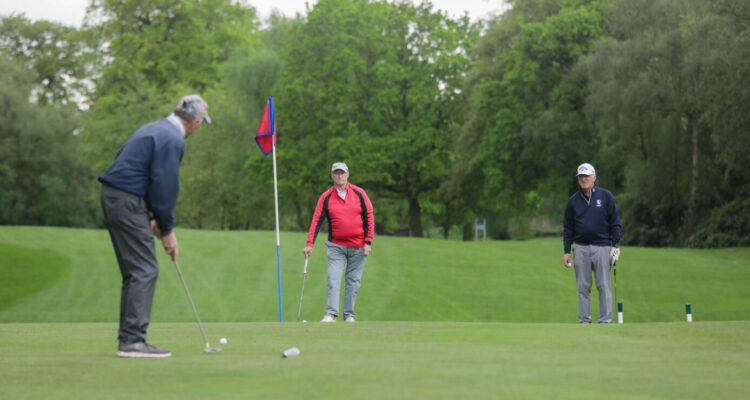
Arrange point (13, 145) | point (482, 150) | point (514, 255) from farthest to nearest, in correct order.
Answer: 1. point (13, 145)
2. point (482, 150)
3. point (514, 255)

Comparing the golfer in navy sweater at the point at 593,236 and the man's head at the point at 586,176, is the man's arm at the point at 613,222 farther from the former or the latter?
the man's head at the point at 586,176

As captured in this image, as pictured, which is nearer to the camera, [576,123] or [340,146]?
[576,123]

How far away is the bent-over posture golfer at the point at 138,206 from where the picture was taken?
23.4ft

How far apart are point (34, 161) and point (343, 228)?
153 ft

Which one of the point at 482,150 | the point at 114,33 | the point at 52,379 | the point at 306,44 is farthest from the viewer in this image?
the point at 114,33

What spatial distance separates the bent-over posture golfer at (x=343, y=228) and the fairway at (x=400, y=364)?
2.83 m

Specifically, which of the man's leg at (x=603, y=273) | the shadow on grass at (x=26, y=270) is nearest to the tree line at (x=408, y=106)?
the man's leg at (x=603, y=273)

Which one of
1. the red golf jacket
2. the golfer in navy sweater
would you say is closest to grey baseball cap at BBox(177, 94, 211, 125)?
the red golf jacket

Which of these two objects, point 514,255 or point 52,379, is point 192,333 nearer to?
point 52,379

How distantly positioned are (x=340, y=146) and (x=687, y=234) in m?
17.3

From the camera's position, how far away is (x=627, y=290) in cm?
2283

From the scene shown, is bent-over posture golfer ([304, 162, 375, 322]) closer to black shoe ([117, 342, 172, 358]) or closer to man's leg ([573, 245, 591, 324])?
man's leg ([573, 245, 591, 324])

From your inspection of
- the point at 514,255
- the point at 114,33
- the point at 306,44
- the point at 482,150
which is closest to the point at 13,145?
the point at 114,33

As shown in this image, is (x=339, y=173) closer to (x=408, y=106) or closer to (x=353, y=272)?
(x=353, y=272)
